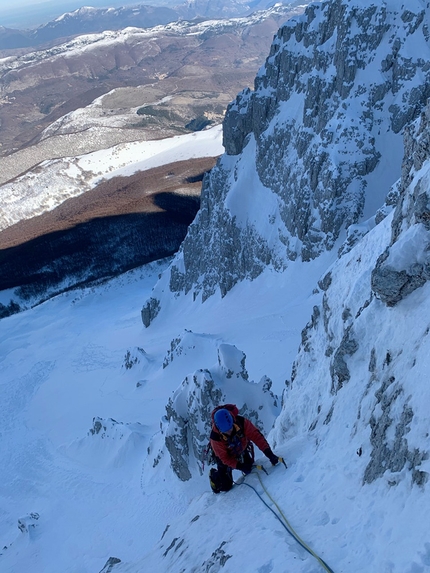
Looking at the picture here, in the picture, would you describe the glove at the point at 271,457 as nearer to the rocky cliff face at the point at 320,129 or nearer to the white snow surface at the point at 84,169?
the rocky cliff face at the point at 320,129

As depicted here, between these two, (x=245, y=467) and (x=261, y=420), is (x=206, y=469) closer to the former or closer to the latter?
(x=261, y=420)

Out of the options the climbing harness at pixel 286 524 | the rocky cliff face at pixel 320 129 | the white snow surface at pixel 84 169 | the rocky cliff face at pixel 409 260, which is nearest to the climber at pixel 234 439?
the climbing harness at pixel 286 524

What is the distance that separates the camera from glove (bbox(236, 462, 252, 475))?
991 centimetres

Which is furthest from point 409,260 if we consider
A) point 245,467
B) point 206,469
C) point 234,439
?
point 206,469

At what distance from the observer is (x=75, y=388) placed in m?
38.8

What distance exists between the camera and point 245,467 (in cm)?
1002

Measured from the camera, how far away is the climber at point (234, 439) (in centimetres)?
923

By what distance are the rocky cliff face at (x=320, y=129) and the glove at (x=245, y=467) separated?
2487cm

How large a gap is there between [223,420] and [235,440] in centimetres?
85

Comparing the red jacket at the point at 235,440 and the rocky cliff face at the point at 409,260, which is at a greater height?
the rocky cliff face at the point at 409,260

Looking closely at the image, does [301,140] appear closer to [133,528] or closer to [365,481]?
[133,528]

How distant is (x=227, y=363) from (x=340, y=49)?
2609 centimetres

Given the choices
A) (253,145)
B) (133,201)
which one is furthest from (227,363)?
(133,201)

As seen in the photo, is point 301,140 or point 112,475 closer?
point 112,475
